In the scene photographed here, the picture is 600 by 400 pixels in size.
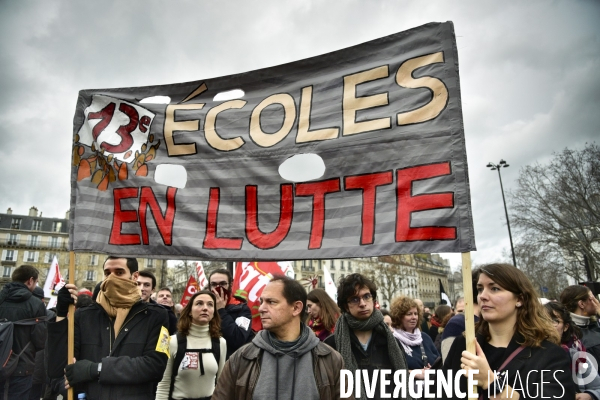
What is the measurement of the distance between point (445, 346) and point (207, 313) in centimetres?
249

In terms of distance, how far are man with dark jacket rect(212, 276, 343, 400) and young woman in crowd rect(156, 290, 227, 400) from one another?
1.71 metres

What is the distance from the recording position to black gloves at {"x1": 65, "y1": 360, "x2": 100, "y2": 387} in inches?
130

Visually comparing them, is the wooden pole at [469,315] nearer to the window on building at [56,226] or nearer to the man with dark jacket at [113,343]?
the man with dark jacket at [113,343]

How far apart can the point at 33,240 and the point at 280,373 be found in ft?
298

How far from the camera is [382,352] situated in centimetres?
387

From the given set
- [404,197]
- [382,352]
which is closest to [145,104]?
[404,197]

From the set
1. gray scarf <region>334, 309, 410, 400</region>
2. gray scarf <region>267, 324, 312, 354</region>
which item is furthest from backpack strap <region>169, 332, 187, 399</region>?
gray scarf <region>267, 324, 312, 354</region>

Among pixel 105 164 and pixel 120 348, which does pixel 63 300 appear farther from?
pixel 105 164

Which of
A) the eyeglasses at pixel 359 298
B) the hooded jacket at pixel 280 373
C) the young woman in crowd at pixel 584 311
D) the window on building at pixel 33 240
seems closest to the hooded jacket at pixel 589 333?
the young woman in crowd at pixel 584 311

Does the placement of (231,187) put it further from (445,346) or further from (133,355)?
(445,346)

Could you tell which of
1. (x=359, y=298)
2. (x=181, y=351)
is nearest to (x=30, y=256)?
(x=181, y=351)

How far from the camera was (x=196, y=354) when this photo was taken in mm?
4543

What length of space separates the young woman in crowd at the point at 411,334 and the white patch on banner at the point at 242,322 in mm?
1684

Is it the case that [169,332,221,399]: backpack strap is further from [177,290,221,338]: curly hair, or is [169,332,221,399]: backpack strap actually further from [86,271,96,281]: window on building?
[86,271,96,281]: window on building
